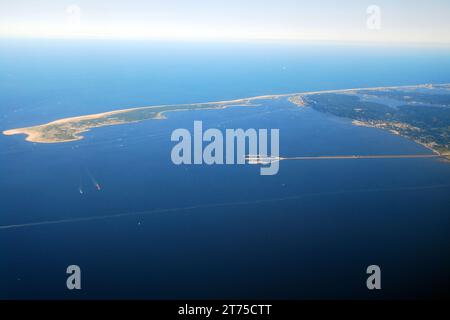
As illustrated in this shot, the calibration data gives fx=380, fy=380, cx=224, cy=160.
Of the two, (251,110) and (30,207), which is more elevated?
(251,110)

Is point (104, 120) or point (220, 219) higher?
point (104, 120)

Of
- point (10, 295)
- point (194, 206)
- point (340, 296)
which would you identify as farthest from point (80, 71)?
point (340, 296)

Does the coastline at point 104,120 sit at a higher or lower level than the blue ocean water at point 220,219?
higher

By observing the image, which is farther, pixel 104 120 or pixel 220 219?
pixel 104 120

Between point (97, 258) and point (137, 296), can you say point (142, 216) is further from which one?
point (137, 296)

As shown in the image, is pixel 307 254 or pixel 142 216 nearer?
pixel 307 254

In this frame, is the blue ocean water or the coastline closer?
the blue ocean water

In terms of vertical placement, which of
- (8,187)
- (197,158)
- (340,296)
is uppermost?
(197,158)

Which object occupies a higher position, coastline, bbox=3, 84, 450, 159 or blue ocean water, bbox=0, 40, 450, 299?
coastline, bbox=3, 84, 450, 159

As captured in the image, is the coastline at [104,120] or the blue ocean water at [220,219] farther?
the coastline at [104,120]
